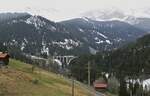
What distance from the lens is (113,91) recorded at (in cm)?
19438

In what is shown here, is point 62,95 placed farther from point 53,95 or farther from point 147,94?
point 147,94

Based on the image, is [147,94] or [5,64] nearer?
[5,64]

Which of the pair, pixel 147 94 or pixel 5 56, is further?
→ pixel 147 94

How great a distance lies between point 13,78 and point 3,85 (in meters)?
13.1

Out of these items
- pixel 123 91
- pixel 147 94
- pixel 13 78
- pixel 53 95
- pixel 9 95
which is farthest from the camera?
pixel 147 94

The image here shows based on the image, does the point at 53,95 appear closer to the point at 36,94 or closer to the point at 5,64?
the point at 36,94

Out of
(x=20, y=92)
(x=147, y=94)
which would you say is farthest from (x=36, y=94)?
(x=147, y=94)

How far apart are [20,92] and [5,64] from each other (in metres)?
56.6

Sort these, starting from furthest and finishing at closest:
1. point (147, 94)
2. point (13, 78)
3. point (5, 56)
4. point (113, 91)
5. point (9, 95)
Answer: point (113, 91), point (147, 94), point (5, 56), point (13, 78), point (9, 95)

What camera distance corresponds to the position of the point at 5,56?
140500 mm

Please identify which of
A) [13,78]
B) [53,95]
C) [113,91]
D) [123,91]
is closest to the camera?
[53,95]

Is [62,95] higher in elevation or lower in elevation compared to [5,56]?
lower

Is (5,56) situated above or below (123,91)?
above

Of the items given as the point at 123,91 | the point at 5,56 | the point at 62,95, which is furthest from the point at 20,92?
the point at 123,91
